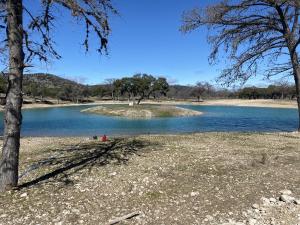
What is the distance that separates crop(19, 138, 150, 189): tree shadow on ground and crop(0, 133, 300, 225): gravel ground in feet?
0.09

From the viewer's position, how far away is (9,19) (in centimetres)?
736

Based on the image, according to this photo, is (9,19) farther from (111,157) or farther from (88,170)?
(111,157)

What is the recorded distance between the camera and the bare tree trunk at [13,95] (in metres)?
7.36

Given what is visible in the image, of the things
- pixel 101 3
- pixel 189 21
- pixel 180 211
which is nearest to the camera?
pixel 180 211

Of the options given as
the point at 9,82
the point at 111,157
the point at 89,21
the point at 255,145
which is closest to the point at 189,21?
the point at 255,145

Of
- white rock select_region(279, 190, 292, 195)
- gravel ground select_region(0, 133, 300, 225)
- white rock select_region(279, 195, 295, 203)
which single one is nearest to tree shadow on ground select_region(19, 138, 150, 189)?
gravel ground select_region(0, 133, 300, 225)

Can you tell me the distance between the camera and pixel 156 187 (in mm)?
8164

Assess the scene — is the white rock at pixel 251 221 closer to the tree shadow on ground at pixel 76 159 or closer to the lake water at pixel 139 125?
the tree shadow on ground at pixel 76 159

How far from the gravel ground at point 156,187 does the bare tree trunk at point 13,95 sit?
1.95ft

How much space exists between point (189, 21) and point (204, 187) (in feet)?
42.2

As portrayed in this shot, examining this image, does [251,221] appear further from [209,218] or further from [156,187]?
[156,187]

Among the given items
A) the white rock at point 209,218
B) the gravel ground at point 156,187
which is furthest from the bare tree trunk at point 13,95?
the white rock at point 209,218

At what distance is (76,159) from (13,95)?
4.14 metres

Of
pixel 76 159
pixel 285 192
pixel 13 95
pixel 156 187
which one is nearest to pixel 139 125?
pixel 76 159
